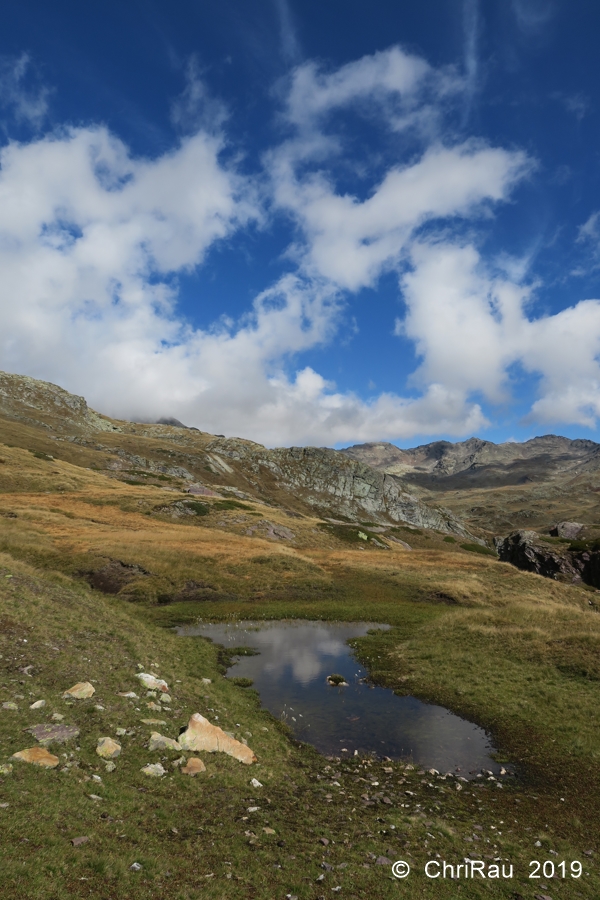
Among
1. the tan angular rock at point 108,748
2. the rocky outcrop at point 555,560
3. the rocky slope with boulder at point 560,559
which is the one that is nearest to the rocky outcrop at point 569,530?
the rocky outcrop at point 555,560

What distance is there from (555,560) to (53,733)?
85.6 meters

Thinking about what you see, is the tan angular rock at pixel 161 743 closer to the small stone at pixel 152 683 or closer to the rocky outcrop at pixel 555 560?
the small stone at pixel 152 683

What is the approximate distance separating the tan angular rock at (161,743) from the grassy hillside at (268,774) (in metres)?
0.36

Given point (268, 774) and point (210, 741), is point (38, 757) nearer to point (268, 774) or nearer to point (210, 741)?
point (210, 741)

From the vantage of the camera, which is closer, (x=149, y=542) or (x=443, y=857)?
(x=443, y=857)

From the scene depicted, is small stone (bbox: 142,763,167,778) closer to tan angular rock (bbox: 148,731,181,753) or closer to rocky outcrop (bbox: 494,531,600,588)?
tan angular rock (bbox: 148,731,181,753)

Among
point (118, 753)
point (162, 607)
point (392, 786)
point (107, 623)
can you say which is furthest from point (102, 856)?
point (162, 607)

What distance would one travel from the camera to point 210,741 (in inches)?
608

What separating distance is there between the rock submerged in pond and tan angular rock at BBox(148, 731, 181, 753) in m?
2.34

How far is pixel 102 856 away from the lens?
8.84 metres

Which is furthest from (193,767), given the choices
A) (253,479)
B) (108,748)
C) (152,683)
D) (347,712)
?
(253,479)

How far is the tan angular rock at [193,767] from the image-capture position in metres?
13.5

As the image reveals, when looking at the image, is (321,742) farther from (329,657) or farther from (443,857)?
(329,657)

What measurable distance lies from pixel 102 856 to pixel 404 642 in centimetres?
3117
